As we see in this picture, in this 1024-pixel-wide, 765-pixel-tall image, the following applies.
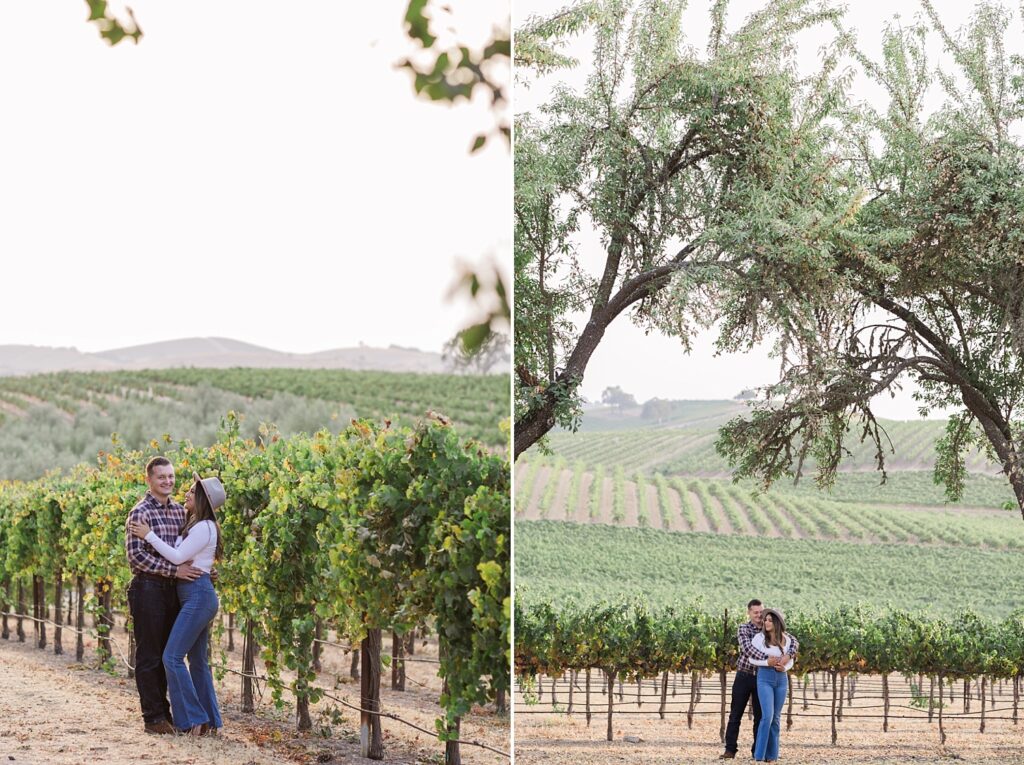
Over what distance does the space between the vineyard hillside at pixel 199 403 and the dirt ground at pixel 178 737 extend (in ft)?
36.0

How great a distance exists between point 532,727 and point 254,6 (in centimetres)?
505

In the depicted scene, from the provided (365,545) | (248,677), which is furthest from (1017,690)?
(365,545)

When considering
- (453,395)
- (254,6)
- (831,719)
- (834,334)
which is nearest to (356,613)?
(834,334)

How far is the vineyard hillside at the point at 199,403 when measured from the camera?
59.0 ft

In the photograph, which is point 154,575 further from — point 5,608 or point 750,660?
point 5,608

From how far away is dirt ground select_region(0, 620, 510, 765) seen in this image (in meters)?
3.84

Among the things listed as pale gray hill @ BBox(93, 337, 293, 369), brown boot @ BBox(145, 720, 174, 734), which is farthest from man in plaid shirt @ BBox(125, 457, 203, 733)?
pale gray hill @ BBox(93, 337, 293, 369)

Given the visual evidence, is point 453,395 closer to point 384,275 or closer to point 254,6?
point 384,275

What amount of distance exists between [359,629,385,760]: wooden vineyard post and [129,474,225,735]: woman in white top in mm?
619

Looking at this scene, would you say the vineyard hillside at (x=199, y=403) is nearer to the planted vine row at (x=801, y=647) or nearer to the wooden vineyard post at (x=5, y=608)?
the wooden vineyard post at (x=5, y=608)

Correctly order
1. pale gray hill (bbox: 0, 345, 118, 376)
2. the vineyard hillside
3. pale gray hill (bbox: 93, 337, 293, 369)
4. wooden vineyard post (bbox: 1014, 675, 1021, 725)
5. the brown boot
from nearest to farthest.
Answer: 1. the brown boot
2. wooden vineyard post (bbox: 1014, 675, 1021, 725)
3. pale gray hill (bbox: 0, 345, 118, 376)
4. the vineyard hillside
5. pale gray hill (bbox: 93, 337, 293, 369)

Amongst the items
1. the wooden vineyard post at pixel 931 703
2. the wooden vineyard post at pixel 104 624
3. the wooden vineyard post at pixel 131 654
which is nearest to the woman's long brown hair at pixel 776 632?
the wooden vineyard post at pixel 931 703

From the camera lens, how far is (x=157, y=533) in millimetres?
3627

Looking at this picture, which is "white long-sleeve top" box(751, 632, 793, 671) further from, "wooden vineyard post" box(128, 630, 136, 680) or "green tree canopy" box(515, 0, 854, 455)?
"wooden vineyard post" box(128, 630, 136, 680)
